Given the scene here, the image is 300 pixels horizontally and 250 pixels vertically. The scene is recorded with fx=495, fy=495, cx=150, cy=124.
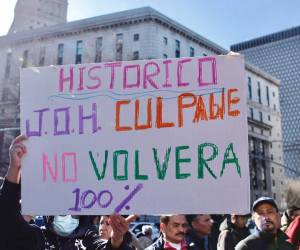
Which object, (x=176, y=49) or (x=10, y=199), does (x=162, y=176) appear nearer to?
(x=10, y=199)

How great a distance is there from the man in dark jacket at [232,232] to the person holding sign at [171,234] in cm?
155

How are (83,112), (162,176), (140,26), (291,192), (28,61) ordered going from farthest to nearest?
(291,192), (28,61), (140,26), (83,112), (162,176)

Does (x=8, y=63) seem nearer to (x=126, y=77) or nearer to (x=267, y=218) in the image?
(x=267, y=218)

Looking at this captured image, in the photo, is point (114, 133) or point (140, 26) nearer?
point (114, 133)

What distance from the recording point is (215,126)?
2.78 m

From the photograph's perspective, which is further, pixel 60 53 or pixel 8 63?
pixel 8 63

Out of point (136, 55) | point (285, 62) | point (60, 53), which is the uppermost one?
point (285, 62)

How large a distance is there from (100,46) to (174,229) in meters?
46.8

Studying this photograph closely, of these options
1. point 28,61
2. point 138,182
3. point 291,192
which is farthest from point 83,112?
point 291,192

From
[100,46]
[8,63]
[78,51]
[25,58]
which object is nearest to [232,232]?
[100,46]

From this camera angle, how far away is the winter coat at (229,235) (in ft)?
17.2

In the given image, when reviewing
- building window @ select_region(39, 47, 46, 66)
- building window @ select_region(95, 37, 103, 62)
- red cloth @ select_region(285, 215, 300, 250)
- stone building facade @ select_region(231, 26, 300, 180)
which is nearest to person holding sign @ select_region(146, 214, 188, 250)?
red cloth @ select_region(285, 215, 300, 250)

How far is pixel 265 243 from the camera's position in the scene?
3.85m

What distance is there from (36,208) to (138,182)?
61 centimetres
